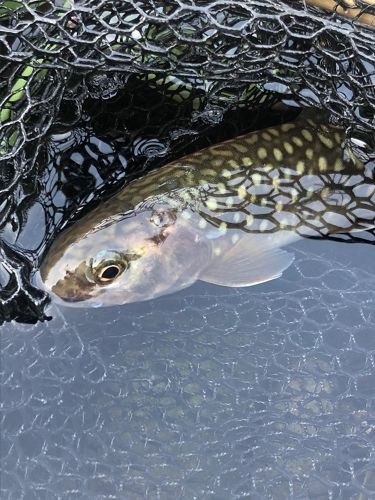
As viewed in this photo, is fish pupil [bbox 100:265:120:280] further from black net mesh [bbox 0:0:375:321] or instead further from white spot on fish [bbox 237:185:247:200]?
white spot on fish [bbox 237:185:247:200]

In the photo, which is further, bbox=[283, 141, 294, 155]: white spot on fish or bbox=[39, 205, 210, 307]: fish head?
bbox=[283, 141, 294, 155]: white spot on fish

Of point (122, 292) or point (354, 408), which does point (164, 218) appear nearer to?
point (122, 292)

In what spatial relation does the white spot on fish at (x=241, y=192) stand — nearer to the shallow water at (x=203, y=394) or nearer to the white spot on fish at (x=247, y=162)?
the white spot on fish at (x=247, y=162)

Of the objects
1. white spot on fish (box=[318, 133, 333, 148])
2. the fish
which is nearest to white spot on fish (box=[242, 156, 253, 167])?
the fish

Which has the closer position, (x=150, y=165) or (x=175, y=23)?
(x=175, y=23)

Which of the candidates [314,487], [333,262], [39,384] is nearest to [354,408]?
[314,487]

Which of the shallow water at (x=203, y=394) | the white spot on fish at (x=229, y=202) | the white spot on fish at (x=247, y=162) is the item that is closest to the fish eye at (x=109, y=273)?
the shallow water at (x=203, y=394)

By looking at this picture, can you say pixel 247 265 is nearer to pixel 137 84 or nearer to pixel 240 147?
pixel 240 147
